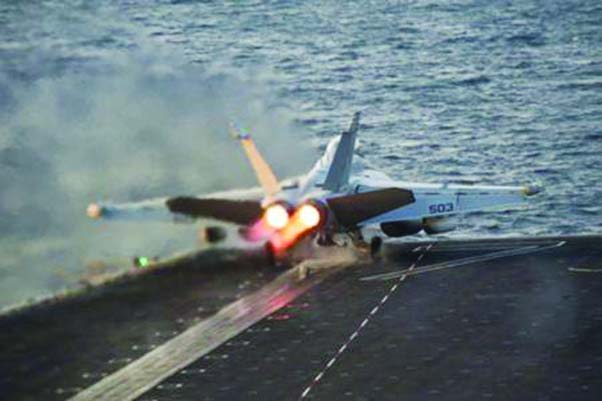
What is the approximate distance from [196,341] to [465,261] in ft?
81.2

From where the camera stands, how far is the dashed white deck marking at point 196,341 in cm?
6869

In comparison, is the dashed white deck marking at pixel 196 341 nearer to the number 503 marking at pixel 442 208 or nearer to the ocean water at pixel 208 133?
the number 503 marking at pixel 442 208

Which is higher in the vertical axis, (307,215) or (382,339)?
(307,215)

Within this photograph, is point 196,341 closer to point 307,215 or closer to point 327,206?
point 307,215

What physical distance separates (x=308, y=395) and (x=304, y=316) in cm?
1590

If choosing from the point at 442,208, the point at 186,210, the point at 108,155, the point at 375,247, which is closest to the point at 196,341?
the point at 186,210

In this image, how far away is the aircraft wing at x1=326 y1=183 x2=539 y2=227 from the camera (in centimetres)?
9085

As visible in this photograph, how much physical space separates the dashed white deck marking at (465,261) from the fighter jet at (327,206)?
2.65m

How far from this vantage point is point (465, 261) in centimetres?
9688

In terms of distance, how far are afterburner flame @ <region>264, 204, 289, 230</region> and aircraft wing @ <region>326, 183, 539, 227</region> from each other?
5716 millimetres

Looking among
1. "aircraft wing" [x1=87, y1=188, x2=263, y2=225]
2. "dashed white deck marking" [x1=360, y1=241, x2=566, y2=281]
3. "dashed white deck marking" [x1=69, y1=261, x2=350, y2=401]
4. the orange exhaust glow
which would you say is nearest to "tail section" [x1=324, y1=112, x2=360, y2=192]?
the orange exhaust glow

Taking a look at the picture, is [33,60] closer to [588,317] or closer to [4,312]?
[4,312]

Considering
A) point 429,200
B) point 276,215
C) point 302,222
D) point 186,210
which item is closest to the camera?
point 276,215

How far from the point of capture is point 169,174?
382 feet
